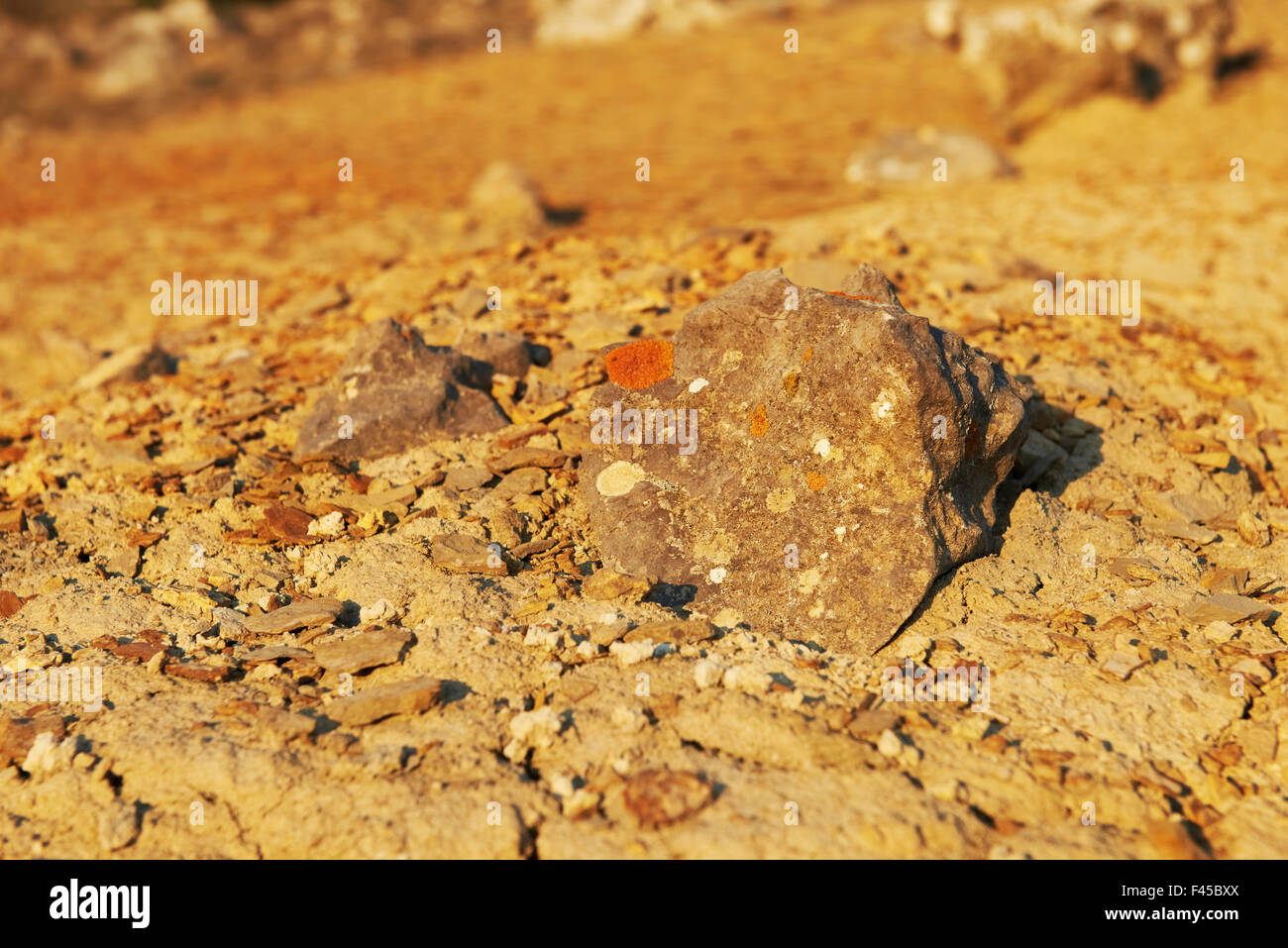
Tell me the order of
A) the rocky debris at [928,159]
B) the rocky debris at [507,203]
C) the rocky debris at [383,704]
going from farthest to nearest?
the rocky debris at [928,159] → the rocky debris at [507,203] → the rocky debris at [383,704]

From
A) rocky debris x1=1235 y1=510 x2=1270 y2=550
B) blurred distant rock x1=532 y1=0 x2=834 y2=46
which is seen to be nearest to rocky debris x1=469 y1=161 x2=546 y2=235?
rocky debris x1=1235 y1=510 x2=1270 y2=550

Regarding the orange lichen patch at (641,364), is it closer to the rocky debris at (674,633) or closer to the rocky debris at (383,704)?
the rocky debris at (674,633)

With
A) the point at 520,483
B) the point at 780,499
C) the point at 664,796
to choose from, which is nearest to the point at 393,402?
the point at 520,483

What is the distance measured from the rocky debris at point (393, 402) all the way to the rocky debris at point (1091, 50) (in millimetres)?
7921

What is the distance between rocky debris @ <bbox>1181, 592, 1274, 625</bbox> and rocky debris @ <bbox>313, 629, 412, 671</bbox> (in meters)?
2.54

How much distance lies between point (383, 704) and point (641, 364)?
63.3 inches

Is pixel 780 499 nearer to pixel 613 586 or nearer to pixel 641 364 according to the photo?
pixel 613 586

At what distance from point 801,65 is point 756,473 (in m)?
10.7

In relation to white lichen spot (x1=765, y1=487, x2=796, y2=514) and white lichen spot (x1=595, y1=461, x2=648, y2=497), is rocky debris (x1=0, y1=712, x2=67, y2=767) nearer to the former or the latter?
white lichen spot (x1=595, y1=461, x2=648, y2=497)

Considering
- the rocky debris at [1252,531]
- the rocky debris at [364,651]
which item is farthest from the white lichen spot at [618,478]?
the rocky debris at [1252,531]

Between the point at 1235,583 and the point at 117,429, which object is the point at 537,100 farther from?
the point at 1235,583

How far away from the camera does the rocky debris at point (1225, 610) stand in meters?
3.51

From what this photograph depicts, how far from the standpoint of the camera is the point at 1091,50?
10.4 m

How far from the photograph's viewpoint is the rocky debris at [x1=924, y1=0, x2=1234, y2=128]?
34.1 feet
